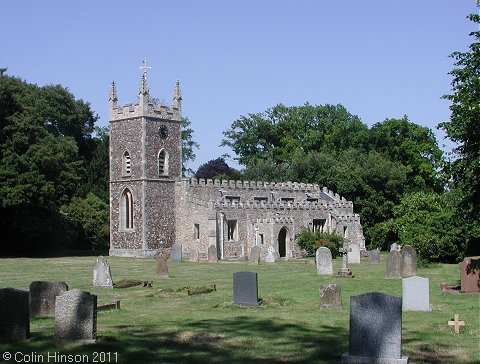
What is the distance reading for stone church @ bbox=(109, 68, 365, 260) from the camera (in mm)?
47406

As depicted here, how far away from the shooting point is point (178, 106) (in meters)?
51.5

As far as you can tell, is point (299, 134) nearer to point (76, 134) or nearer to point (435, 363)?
point (76, 134)

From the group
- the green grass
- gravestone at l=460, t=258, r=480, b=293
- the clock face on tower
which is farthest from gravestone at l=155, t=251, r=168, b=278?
the clock face on tower

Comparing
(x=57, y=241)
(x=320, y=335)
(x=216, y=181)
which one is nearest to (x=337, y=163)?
(x=216, y=181)

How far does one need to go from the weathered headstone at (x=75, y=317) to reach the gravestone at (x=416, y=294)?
8.45 meters

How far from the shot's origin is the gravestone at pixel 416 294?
18.1m

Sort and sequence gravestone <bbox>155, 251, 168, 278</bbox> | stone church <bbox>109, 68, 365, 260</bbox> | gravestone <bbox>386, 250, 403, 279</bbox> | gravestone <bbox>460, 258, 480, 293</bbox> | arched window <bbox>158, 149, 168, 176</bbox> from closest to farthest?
gravestone <bbox>460, 258, 480, 293</bbox>
gravestone <bbox>386, 250, 403, 279</bbox>
gravestone <bbox>155, 251, 168, 278</bbox>
stone church <bbox>109, 68, 365, 260</bbox>
arched window <bbox>158, 149, 168, 176</bbox>

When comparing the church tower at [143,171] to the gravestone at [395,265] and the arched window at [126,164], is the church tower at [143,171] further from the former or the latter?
the gravestone at [395,265]

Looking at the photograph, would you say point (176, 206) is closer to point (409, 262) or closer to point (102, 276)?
point (409, 262)

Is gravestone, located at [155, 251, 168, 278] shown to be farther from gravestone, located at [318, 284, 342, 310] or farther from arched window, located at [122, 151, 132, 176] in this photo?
arched window, located at [122, 151, 132, 176]

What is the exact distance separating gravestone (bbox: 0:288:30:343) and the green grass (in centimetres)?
29

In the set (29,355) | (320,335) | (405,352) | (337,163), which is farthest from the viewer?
(337,163)

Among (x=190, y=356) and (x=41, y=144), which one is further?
(x=41, y=144)

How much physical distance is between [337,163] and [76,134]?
74.6 ft
